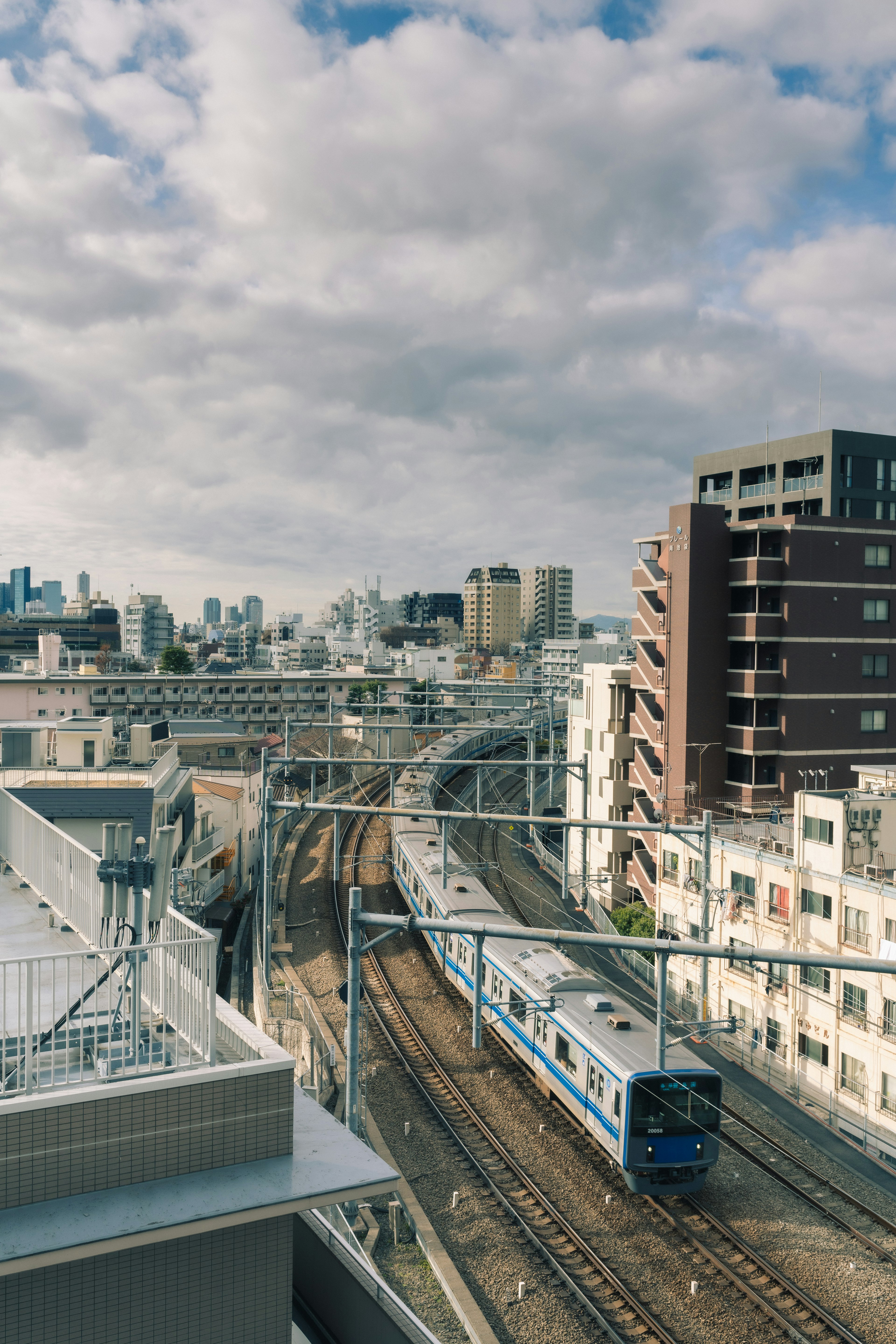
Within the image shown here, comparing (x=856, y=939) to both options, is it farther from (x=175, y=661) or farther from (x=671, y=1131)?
(x=175, y=661)

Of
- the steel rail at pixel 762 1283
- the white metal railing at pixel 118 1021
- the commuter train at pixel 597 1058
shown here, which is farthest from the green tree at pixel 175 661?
the white metal railing at pixel 118 1021

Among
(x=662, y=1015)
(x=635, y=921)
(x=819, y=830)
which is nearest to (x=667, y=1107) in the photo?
(x=662, y=1015)

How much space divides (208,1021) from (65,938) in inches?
163

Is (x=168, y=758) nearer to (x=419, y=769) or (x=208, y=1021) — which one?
(x=208, y=1021)

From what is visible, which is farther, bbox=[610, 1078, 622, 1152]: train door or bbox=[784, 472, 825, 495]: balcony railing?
bbox=[784, 472, 825, 495]: balcony railing

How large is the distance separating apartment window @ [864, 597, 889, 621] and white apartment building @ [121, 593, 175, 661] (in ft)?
392

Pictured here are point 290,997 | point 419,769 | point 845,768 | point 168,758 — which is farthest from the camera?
point 419,769

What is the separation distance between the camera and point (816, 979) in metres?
17.5

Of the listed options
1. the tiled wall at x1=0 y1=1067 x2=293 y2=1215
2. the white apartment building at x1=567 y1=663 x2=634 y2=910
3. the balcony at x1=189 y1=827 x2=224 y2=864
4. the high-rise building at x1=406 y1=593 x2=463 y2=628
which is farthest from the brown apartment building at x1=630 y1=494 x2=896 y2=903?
the high-rise building at x1=406 y1=593 x2=463 y2=628

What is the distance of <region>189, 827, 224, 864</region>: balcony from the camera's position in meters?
27.1

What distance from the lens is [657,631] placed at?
28.5 metres

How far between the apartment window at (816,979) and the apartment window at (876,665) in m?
13.5

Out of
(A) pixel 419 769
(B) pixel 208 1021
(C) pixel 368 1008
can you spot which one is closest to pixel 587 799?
(A) pixel 419 769

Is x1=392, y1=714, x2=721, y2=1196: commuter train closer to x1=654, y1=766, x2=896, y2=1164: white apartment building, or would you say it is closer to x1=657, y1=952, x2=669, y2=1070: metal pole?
x1=657, y1=952, x2=669, y2=1070: metal pole
